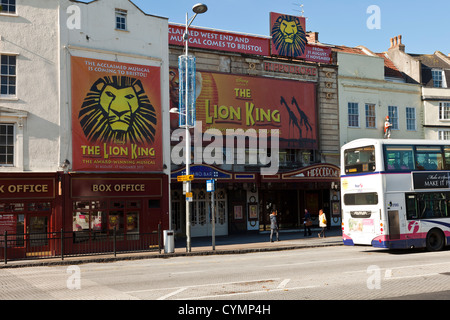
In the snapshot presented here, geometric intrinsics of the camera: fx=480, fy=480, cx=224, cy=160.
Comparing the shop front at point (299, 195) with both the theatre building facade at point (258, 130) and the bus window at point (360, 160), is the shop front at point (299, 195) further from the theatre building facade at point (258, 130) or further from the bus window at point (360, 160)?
the bus window at point (360, 160)

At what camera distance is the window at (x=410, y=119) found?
3656 centimetres

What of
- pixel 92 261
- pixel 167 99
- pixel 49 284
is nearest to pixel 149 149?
pixel 167 99

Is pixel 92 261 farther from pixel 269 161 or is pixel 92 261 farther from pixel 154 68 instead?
pixel 269 161

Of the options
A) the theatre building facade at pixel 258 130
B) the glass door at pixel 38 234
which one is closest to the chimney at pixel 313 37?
the theatre building facade at pixel 258 130

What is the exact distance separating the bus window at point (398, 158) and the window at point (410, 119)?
18.0m

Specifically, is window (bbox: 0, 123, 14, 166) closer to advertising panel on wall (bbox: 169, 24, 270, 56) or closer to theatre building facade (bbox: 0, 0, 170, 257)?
theatre building facade (bbox: 0, 0, 170, 257)

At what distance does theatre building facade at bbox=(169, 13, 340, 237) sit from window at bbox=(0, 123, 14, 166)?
8014 millimetres

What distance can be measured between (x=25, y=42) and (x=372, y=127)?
23902 mm

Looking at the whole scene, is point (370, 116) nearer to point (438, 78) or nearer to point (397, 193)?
point (438, 78)

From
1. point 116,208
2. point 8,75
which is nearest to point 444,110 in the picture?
point 116,208

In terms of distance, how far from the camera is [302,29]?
1287 inches

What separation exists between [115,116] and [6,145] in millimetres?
5351

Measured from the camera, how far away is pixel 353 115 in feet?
113
